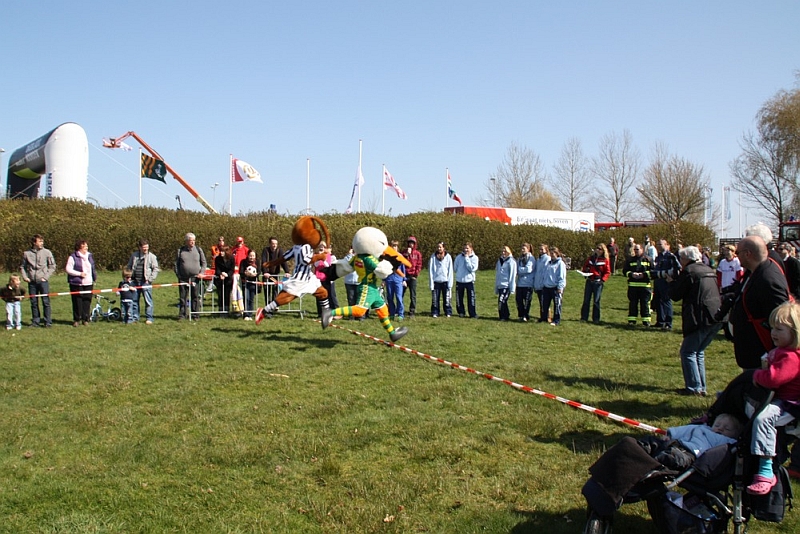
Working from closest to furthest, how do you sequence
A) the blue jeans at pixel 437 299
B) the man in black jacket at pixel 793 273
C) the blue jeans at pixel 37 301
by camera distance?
the man in black jacket at pixel 793 273 → the blue jeans at pixel 37 301 → the blue jeans at pixel 437 299

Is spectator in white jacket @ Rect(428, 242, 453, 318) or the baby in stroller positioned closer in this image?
the baby in stroller

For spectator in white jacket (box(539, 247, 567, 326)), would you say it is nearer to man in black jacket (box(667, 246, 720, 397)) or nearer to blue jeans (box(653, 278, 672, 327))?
blue jeans (box(653, 278, 672, 327))

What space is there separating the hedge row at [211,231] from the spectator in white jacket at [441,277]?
11824mm

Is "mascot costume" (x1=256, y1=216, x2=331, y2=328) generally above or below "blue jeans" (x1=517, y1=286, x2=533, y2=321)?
above

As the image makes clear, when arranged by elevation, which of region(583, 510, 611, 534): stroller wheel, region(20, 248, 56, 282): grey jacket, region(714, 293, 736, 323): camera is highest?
region(20, 248, 56, 282): grey jacket

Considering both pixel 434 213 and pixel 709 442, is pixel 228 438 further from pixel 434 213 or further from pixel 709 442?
pixel 434 213

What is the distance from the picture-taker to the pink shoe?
12.9ft

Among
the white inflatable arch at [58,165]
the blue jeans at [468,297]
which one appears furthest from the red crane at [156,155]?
the blue jeans at [468,297]

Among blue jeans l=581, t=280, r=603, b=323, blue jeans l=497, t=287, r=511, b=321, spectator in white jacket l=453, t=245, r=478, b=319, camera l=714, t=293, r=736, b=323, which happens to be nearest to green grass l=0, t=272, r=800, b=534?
camera l=714, t=293, r=736, b=323

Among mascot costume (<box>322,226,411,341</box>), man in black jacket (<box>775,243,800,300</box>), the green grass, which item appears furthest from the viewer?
mascot costume (<box>322,226,411,341</box>)

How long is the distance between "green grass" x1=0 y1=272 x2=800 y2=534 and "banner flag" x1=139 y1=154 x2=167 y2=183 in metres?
22.6

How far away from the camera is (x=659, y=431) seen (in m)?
6.21

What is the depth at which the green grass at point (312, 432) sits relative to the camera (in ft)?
15.1

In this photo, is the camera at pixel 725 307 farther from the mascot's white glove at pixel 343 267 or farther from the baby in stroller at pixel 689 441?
the mascot's white glove at pixel 343 267
